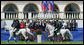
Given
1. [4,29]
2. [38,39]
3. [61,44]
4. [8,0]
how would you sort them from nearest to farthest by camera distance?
[61,44] < [38,39] < [4,29] < [8,0]

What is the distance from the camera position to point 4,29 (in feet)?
75.2

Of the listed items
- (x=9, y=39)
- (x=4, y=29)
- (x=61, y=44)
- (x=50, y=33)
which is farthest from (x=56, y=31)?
(x=4, y=29)

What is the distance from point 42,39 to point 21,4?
831 inches

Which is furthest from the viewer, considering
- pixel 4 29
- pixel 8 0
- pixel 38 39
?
pixel 8 0

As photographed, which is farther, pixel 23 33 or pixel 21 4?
pixel 21 4

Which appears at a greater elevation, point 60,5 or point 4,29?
point 60,5

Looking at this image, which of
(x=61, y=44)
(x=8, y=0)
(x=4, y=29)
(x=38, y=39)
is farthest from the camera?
(x=8, y=0)

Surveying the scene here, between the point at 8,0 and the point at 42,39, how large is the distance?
21292 mm

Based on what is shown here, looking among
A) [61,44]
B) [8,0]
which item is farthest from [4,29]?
[8,0]

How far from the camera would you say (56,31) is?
797 inches

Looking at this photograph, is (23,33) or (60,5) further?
(60,5)

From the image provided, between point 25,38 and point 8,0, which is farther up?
point 8,0

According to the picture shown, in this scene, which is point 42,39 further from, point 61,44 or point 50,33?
point 61,44

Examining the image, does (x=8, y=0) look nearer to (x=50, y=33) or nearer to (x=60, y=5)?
(x=60, y=5)
